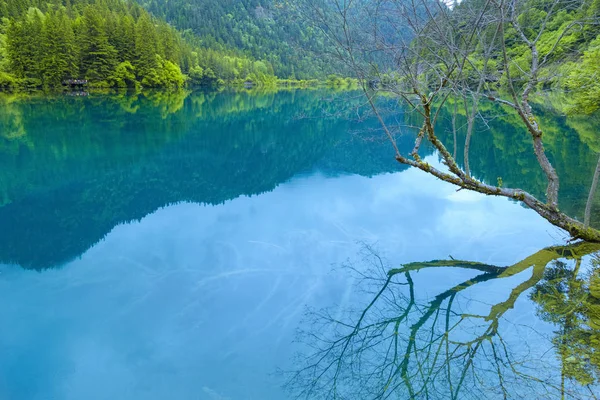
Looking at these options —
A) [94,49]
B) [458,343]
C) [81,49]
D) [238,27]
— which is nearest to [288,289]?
[458,343]

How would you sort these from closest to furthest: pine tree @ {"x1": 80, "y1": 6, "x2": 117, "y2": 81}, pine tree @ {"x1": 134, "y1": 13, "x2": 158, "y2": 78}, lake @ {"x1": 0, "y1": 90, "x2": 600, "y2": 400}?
lake @ {"x1": 0, "y1": 90, "x2": 600, "y2": 400}, pine tree @ {"x1": 80, "y1": 6, "x2": 117, "y2": 81}, pine tree @ {"x1": 134, "y1": 13, "x2": 158, "y2": 78}

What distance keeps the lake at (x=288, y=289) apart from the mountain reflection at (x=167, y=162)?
0.44ft

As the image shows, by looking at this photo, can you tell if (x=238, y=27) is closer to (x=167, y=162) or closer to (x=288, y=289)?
(x=167, y=162)

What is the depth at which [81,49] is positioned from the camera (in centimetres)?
5750

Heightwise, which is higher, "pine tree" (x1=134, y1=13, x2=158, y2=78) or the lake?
"pine tree" (x1=134, y1=13, x2=158, y2=78)

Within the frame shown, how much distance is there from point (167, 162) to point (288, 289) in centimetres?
1240

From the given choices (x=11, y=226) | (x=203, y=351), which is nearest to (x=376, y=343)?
(x=203, y=351)

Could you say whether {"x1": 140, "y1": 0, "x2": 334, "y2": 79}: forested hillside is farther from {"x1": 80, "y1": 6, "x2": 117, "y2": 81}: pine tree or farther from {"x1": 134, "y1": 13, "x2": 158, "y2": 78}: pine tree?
{"x1": 80, "y1": 6, "x2": 117, "y2": 81}: pine tree

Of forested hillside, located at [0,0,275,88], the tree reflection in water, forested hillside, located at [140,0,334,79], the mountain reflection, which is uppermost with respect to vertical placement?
forested hillside, located at [140,0,334,79]

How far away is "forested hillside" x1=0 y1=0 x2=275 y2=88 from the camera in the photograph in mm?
51781

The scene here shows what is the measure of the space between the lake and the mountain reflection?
13 cm

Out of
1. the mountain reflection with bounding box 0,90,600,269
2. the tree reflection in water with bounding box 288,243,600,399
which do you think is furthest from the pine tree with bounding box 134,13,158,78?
the tree reflection in water with bounding box 288,243,600,399

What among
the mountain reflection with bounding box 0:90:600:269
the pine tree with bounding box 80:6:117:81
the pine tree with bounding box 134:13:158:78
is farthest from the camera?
the pine tree with bounding box 134:13:158:78

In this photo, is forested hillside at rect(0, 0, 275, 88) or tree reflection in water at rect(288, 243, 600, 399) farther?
forested hillside at rect(0, 0, 275, 88)
